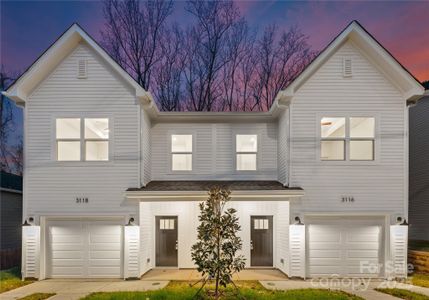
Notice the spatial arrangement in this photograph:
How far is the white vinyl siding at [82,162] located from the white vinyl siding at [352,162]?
5.88 m

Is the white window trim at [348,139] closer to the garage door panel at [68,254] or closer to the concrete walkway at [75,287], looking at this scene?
the concrete walkway at [75,287]

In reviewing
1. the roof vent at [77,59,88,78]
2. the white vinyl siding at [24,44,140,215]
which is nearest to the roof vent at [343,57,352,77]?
the white vinyl siding at [24,44,140,215]

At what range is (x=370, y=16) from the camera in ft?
111

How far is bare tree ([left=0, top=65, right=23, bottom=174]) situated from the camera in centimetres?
2411

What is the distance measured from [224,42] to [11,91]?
1797 cm

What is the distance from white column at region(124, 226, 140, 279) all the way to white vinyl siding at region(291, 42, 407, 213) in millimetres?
5776

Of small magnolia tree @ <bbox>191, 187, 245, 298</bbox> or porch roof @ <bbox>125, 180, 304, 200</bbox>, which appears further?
porch roof @ <bbox>125, 180, 304, 200</bbox>

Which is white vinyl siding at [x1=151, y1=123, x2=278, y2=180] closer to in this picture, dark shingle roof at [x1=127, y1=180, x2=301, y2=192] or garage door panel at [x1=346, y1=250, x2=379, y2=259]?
dark shingle roof at [x1=127, y1=180, x2=301, y2=192]

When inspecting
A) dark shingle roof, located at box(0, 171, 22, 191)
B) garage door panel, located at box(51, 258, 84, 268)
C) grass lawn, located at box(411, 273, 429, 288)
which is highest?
dark shingle roof, located at box(0, 171, 22, 191)

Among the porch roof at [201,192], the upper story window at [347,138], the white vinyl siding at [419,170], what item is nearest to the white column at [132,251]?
the porch roof at [201,192]

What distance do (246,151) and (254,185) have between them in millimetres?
1940

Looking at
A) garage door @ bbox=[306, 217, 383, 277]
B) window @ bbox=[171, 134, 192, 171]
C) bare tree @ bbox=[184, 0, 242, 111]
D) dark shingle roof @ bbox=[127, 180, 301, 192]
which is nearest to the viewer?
dark shingle roof @ bbox=[127, 180, 301, 192]

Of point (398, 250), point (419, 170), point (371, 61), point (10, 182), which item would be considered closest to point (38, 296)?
point (10, 182)

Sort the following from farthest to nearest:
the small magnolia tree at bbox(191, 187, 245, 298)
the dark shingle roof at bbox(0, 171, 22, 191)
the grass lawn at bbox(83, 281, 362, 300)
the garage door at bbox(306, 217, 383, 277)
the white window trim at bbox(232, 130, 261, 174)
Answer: the dark shingle roof at bbox(0, 171, 22, 191), the white window trim at bbox(232, 130, 261, 174), the garage door at bbox(306, 217, 383, 277), the grass lawn at bbox(83, 281, 362, 300), the small magnolia tree at bbox(191, 187, 245, 298)
